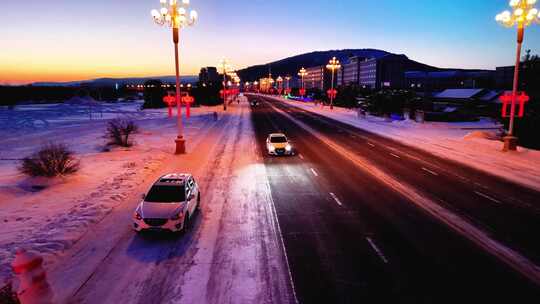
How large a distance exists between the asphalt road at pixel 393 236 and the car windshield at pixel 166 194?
3.39m

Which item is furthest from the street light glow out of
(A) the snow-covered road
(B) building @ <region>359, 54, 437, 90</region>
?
(B) building @ <region>359, 54, 437, 90</region>

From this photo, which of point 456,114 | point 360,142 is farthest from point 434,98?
point 360,142

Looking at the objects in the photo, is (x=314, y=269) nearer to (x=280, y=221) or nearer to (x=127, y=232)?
(x=280, y=221)

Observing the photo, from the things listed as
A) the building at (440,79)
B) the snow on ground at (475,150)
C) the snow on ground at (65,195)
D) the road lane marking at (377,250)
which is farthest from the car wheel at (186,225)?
the building at (440,79)

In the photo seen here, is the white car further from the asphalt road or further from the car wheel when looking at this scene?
the asphalt road

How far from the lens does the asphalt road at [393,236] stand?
8125mm

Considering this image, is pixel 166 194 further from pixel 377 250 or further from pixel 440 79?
pixel 440 79

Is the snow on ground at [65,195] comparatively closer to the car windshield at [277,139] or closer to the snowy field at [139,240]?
the snowy field at [139,240]

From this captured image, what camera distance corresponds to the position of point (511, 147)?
25203mm

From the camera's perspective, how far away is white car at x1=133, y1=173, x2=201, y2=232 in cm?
1064

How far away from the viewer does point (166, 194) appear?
11.8 metres

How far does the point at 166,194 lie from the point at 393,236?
23.6 feet

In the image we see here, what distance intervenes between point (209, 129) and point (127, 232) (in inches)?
1100

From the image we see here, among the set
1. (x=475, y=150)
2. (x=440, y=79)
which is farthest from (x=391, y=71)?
(x=475, y=150)
